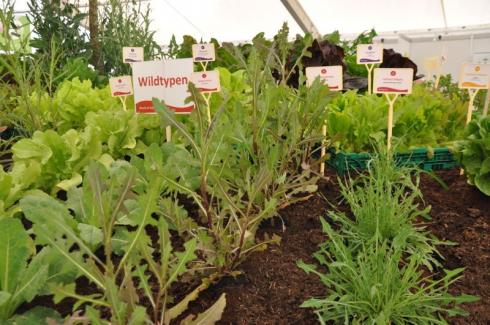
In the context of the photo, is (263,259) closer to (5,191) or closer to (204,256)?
(204,256)

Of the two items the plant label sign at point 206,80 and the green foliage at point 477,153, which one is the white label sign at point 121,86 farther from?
the green foliage at point 477,153

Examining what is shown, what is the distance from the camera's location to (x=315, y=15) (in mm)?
6496

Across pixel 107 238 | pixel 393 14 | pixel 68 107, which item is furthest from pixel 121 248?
pixel 393 14

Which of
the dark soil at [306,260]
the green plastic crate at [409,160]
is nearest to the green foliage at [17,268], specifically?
the dark soil at [306,260]

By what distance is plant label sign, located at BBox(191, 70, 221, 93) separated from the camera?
1.32m

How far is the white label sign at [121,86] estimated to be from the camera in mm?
→ 1521

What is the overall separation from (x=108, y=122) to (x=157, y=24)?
6.36 metres

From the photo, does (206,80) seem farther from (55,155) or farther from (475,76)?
(475,76)

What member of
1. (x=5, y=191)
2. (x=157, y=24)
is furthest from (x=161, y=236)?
(x=157, y=24)

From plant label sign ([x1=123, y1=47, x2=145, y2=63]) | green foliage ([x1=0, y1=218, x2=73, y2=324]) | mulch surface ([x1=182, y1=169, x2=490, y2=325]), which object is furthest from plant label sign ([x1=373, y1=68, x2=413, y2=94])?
green foliage ([x1=0, y1=218, x2=73, y2=324])

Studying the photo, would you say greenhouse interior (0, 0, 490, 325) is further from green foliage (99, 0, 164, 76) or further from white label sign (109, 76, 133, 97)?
green foliage (99, 0, 164, 76)

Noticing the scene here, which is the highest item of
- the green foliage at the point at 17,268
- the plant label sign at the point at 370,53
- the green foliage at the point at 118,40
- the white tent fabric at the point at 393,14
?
the white tent fabric at the point at 393,14

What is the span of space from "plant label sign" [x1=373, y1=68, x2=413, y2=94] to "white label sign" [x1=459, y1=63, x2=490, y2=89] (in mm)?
227

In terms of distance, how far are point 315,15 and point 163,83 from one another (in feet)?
18.9
